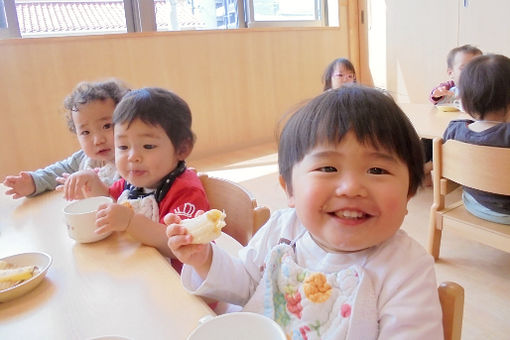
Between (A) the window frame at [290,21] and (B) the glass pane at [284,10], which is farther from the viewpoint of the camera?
(B) the glass pane at [284,10]

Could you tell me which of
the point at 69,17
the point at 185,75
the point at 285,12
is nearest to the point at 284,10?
the point at 285,12

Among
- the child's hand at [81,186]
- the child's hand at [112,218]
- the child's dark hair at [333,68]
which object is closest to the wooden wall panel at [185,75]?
the child's dark hair at [333,68]

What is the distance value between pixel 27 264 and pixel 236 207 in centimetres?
50

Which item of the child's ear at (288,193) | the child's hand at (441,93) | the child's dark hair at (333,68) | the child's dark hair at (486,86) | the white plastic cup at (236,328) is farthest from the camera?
the child's dark hair at (333,68)

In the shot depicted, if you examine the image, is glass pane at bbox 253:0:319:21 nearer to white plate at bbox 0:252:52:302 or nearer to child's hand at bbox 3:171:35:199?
child's hand at bbox 3:171:35:199

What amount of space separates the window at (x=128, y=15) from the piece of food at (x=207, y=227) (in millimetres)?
2953

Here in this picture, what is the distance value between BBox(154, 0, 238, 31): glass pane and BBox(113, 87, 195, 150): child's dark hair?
8.89 ft

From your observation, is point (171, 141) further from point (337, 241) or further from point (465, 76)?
point (465, 76)

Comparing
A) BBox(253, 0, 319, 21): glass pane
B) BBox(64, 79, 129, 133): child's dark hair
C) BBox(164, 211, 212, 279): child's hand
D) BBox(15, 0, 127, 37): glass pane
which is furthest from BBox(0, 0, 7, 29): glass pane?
BBox(164, 211, 212, 279): child's hand

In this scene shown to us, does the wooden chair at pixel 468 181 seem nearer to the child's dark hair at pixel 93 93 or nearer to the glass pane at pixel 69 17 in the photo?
the child's dark hair at pixel 93 93

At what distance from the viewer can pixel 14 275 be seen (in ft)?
2.19

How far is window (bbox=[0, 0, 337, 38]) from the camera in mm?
2984

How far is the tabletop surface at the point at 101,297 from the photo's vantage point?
0.56 m

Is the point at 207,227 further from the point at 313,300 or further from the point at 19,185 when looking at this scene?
the point at 19,185
